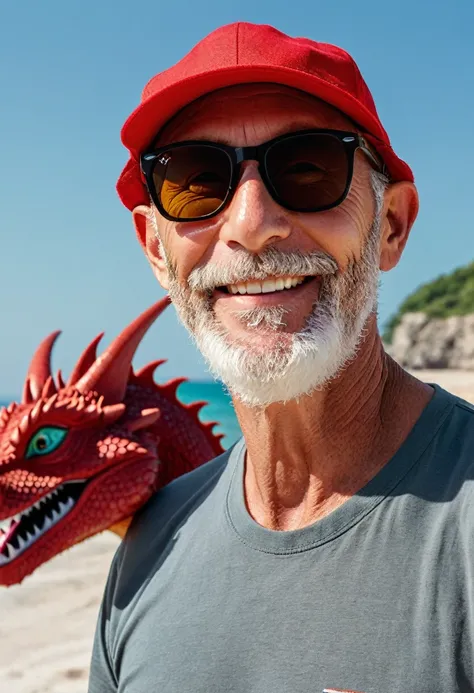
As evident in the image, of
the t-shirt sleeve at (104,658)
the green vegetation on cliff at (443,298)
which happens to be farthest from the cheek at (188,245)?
the green vegetation on cliff at (443,298)

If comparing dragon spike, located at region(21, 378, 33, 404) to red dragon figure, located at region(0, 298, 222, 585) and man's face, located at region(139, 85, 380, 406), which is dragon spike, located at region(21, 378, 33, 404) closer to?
Answer: red dragon figure, located at region(0, 298, 222, 585)

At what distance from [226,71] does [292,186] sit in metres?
0.30

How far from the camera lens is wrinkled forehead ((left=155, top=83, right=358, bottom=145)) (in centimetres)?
182

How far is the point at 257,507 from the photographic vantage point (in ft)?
6.40

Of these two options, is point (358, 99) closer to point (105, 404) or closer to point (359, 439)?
point (359, 439)

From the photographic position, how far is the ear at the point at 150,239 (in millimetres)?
2266

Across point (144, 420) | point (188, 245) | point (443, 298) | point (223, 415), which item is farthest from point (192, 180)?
point (443, 298)

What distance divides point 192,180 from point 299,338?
1.54ft

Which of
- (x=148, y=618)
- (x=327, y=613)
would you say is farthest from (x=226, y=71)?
(x=148, y=618)

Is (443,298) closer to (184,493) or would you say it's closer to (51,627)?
(51,627)

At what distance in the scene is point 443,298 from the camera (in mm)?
50656

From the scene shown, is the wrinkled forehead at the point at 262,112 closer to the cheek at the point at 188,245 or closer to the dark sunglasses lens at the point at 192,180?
the dark sunglasses lens at the point at 192,180

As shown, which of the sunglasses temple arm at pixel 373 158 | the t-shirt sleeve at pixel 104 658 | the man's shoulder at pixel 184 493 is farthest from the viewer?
the man's shoulder at pixel 184 493

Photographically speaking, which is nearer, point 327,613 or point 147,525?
point 327,613
